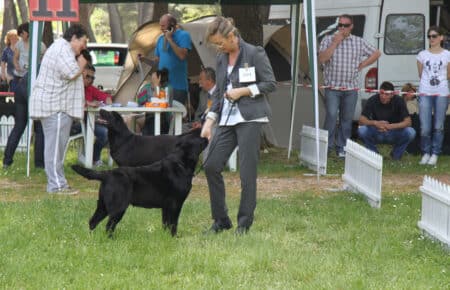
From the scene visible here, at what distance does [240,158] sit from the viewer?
7219 millimetres

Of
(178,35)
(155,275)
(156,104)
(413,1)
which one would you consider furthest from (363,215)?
(413,1)

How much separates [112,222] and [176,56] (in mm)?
6030

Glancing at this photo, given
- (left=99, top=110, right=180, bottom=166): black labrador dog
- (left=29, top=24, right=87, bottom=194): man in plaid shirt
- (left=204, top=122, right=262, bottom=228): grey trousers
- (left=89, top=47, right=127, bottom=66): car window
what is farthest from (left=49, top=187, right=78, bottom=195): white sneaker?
(left=89, top=47, right=127, bottom=66): car window

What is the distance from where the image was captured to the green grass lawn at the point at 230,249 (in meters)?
5.99

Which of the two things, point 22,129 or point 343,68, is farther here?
point 343,68

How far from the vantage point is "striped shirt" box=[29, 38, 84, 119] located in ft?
31.7

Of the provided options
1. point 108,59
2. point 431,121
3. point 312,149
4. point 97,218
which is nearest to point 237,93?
point 97,218

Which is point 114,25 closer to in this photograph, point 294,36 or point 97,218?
point 294,36

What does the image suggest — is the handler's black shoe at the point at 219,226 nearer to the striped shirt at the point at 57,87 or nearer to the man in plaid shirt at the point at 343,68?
the striped shirt at the point at 57,87

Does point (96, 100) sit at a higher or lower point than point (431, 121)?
higher

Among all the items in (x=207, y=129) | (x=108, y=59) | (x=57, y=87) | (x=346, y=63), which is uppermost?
(x=346, y=63)

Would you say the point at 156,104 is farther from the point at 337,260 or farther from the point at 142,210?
the point at 337,260

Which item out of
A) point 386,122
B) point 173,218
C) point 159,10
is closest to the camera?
point 173,218

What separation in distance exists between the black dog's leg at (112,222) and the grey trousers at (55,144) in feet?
9.23
